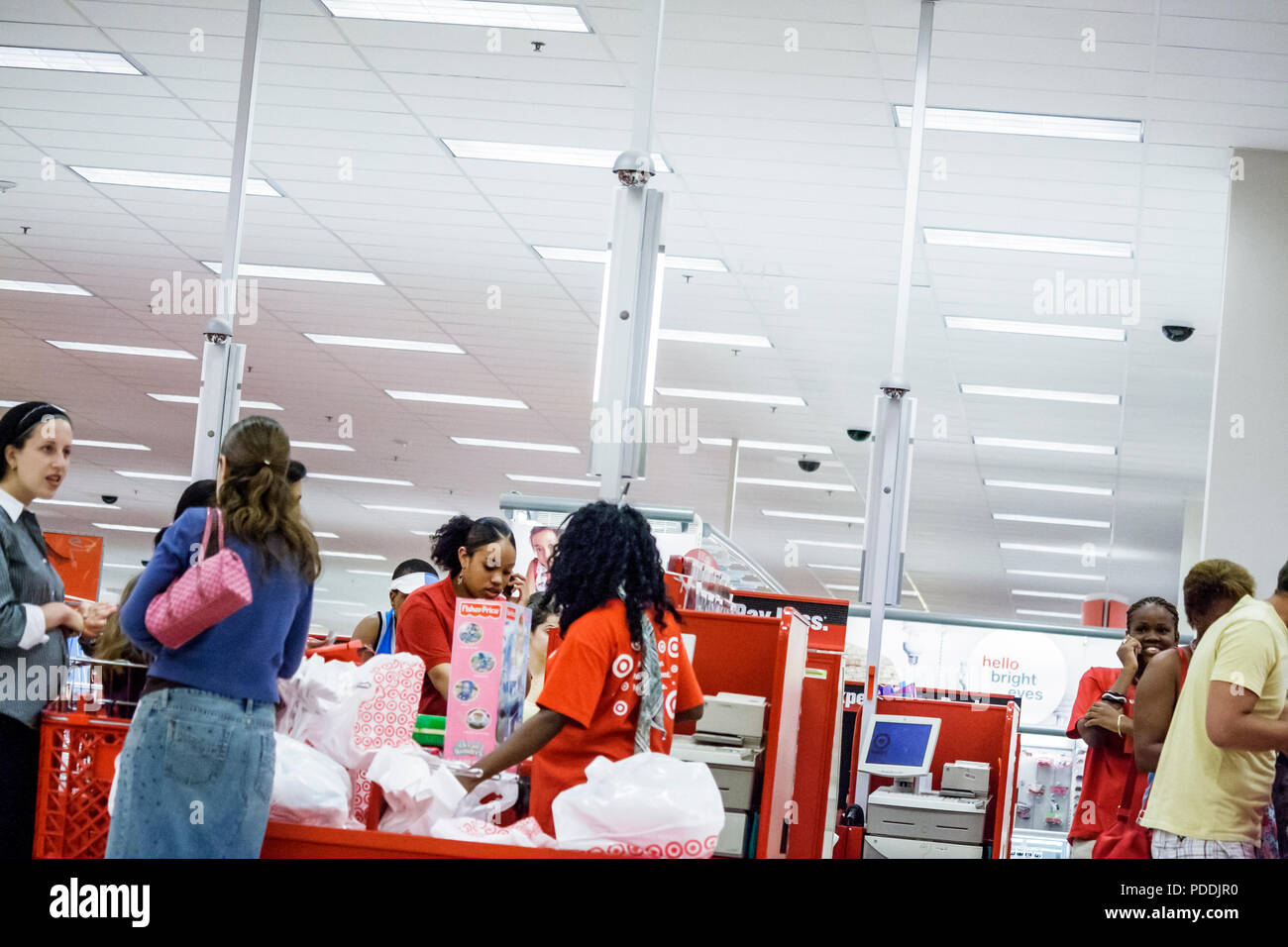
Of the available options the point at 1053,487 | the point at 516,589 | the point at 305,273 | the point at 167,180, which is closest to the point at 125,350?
the point at 305,273

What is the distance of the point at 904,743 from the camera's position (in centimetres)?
703

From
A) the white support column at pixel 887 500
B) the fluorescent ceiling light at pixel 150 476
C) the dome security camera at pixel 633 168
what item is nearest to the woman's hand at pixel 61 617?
the dome security camera at pixel 633 168

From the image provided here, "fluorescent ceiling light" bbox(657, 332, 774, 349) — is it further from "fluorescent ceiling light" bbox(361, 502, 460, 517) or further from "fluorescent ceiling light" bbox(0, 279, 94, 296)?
"fluorescent ceiling light" bbox(361, 502, 460, 517)

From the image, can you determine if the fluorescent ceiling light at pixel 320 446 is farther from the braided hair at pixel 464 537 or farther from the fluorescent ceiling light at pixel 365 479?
the braided hair at pixel 464 537

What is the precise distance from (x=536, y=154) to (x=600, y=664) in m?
5.43

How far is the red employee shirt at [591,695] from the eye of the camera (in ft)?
10.3

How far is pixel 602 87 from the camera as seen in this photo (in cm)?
716

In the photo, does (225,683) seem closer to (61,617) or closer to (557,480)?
(61,617)

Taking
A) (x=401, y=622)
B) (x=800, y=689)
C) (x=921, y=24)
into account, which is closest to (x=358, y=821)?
(x=401, y=622)

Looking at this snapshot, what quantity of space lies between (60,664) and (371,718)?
711 millimetres

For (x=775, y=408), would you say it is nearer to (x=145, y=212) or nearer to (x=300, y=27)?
(x=145, y=212)

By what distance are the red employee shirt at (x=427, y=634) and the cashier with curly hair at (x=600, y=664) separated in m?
0.96

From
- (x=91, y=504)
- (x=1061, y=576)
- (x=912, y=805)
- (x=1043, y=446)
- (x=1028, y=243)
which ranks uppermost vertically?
(x=1028, y=243)

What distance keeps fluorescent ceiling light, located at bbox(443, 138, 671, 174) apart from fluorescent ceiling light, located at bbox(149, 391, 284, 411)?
314 inches
